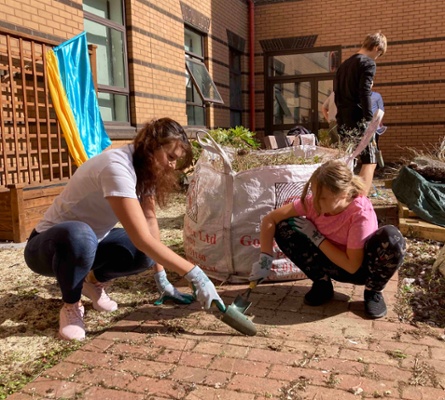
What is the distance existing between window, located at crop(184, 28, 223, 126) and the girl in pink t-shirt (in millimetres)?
6461

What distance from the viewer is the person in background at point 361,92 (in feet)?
15.4

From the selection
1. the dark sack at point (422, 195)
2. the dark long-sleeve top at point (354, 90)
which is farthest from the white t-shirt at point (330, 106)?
the dark sack at point (422, 195)

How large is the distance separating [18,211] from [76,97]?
5.71 feet

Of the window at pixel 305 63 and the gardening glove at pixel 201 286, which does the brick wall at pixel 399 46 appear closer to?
the window at pixel 305 63

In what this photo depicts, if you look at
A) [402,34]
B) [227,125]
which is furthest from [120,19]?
[402,34]

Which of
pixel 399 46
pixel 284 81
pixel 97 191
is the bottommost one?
pixel 97 191

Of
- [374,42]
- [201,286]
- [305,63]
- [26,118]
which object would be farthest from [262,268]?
[305,63]

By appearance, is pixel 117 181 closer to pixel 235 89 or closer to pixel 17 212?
pixel 17 212

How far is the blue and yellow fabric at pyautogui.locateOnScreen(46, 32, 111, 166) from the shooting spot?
5277mm

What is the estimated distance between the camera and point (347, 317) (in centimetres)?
268

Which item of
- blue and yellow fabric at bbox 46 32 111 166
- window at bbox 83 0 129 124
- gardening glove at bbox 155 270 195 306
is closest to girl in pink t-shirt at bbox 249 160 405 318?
gardening glove at bbox 155 270 195 306

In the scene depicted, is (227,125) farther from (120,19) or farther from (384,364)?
(384,364)

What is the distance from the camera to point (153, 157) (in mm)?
2346

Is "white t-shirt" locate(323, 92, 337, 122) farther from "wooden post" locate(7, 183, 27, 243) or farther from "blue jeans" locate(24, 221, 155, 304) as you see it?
"blue jeans" locate(24, 221, 155, 304)
